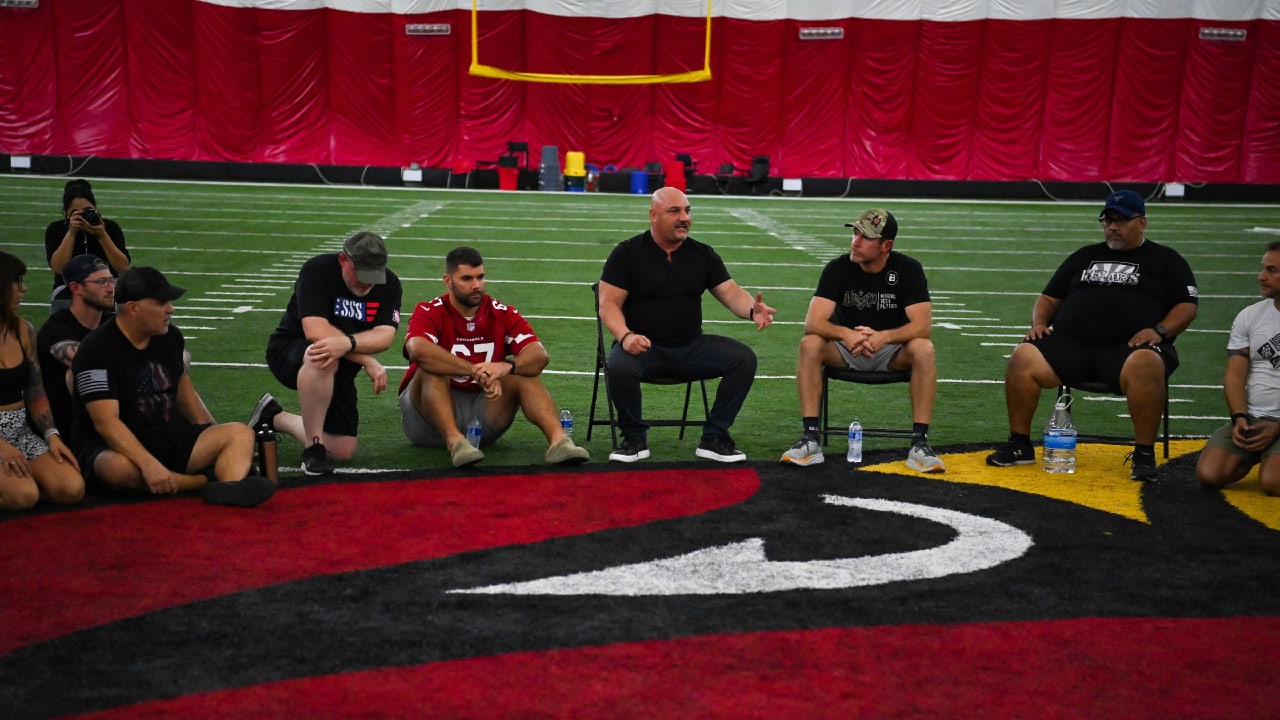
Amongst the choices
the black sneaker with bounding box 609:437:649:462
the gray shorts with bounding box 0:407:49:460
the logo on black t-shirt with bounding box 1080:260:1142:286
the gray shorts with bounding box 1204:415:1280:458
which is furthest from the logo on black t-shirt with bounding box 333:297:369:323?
the gray shorts with bounding box 1204:415:1280:458

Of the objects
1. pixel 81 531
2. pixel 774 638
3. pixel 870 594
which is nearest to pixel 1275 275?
pixel 870 594

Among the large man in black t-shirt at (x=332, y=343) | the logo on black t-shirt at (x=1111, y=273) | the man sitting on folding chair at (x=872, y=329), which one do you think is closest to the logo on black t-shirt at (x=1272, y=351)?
the logo on black t-shirt at (x=1111, y=273)

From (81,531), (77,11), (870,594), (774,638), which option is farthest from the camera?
(77,11)

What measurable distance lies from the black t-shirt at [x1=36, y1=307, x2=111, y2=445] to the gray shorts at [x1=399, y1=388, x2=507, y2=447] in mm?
1697

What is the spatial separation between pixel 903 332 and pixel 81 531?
4.23 metres

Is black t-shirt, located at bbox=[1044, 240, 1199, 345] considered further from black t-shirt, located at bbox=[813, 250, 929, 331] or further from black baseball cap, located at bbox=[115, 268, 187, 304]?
black baseball cap, located at bbox=[115, 268, 187, 304]

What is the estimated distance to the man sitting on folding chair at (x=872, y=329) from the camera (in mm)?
6938

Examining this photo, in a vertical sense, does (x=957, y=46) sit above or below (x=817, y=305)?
above

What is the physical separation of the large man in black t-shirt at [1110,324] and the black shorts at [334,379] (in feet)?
11.5

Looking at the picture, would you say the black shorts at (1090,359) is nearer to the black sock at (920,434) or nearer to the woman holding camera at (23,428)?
the black sock at (920,434)

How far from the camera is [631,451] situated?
23.1 feet

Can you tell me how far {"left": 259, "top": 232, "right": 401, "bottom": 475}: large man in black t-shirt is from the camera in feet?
21.9

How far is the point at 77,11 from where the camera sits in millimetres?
32156

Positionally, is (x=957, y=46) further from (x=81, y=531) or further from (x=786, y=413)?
(x=81, y=531)
